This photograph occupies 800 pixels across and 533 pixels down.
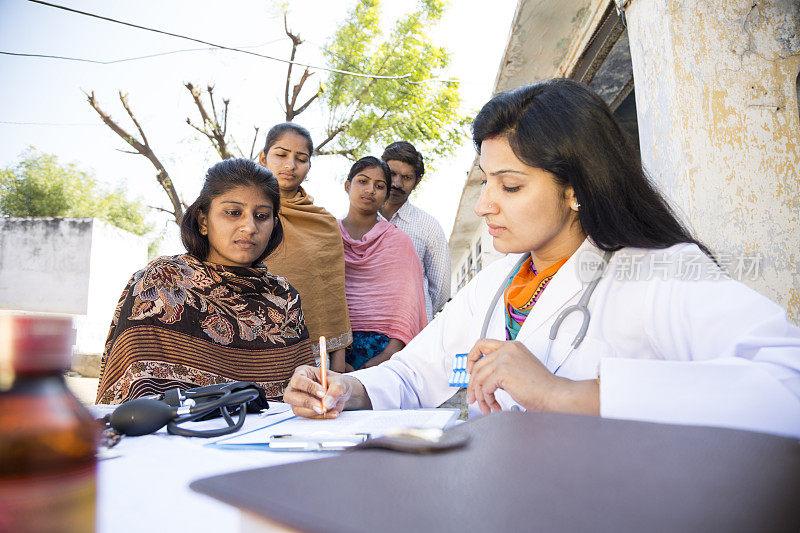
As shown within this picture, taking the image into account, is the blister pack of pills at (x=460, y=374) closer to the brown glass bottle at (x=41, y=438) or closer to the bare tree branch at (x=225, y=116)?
the brown glass bottle at (x=41, y=438)

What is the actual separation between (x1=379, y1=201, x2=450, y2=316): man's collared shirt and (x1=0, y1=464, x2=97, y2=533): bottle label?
3966 mm

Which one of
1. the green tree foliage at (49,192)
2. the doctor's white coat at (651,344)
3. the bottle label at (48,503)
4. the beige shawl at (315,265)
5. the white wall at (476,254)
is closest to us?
the bottle label at (48,503)

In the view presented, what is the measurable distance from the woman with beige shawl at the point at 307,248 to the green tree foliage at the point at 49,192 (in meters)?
31.5

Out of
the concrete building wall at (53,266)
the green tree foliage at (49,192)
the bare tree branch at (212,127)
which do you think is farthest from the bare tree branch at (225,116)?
the green tree foliage at (49,192)

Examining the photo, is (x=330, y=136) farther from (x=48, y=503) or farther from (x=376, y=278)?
(x=48, y=503)

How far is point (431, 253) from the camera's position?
4461mm

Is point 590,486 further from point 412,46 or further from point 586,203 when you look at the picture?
point 412,46

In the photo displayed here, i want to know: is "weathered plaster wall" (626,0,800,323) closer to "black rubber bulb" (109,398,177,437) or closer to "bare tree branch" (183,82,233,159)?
"black rubber bulb" (109,398,177,437)

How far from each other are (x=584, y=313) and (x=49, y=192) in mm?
35168

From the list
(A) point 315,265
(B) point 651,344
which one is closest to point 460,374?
(B) point 651,344

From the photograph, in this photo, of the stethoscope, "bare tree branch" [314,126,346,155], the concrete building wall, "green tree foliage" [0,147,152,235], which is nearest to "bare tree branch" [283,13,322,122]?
"bare tree branch" [314,126,346,155]

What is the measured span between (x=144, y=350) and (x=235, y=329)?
429mm

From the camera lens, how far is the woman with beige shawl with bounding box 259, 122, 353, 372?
Answer: 11.8ft

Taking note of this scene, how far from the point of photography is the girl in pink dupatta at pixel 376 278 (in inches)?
149
